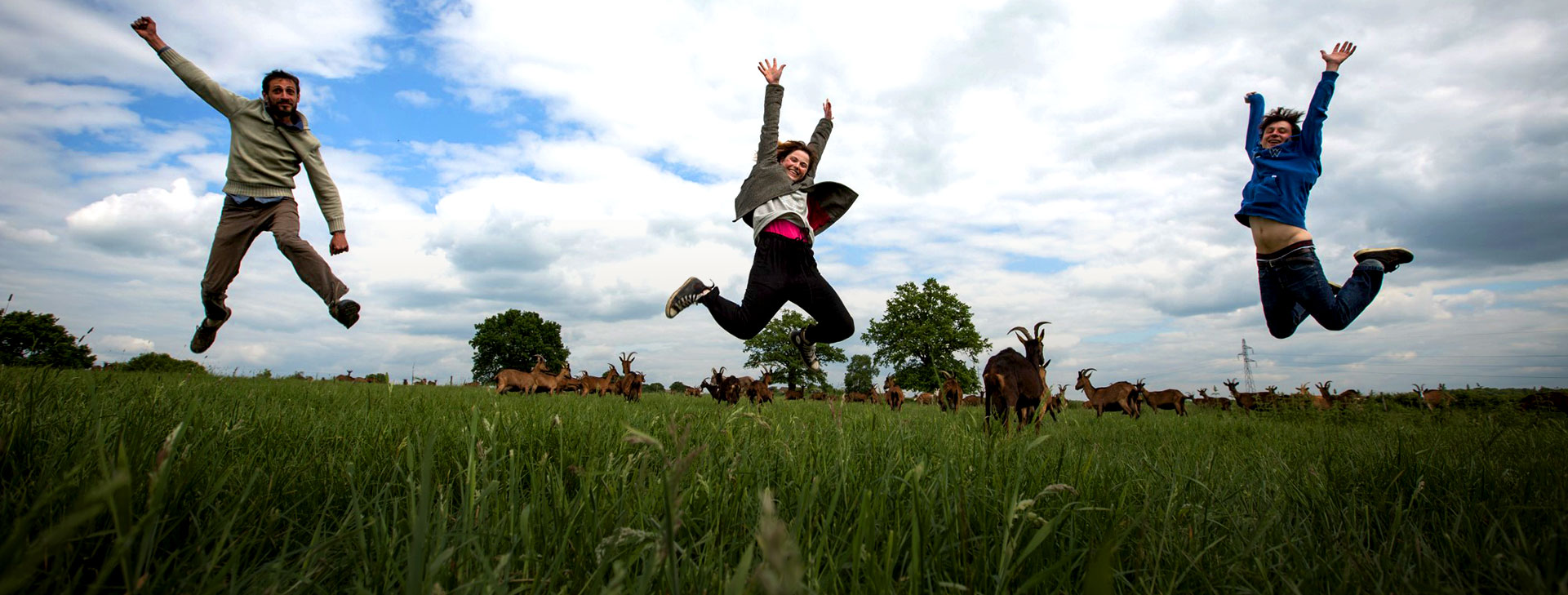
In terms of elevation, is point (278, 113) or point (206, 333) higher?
point (278, 113)

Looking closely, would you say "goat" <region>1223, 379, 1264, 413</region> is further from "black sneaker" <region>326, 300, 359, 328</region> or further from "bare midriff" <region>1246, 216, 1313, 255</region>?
"black sneaker" <region>326, 300, 359, 328</region>

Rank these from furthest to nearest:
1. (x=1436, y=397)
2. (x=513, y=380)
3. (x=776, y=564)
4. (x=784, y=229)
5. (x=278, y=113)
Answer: (x=513, y=380)
(x=1436, y=397)
(x=278, y=113)
(x=784, y=229)
(x=776, y=564)

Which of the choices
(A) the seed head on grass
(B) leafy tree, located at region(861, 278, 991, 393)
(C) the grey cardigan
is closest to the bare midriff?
(C) the grey cardigan

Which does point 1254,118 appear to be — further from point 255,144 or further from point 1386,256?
point 255,144

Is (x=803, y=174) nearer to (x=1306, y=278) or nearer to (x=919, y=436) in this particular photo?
(x=919, y=436)

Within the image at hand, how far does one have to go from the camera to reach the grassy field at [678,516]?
1.45 meters

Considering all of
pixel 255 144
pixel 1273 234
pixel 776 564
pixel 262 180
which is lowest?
pixel 776 564

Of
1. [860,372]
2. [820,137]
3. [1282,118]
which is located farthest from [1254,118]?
[860,372]

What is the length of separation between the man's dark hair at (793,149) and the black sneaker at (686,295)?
163cm

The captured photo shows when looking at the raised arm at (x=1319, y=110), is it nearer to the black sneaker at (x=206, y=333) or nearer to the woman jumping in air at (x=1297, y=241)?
the woman jumping in air at (x=1297, y=241)

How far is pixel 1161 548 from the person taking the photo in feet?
→ 6.60

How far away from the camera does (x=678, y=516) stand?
1300 millimetres

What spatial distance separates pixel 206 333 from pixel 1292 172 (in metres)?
11.0

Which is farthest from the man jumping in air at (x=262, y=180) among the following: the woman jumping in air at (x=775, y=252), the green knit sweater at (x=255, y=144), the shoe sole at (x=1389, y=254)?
the shoe sole at (x=1389, y=254)
